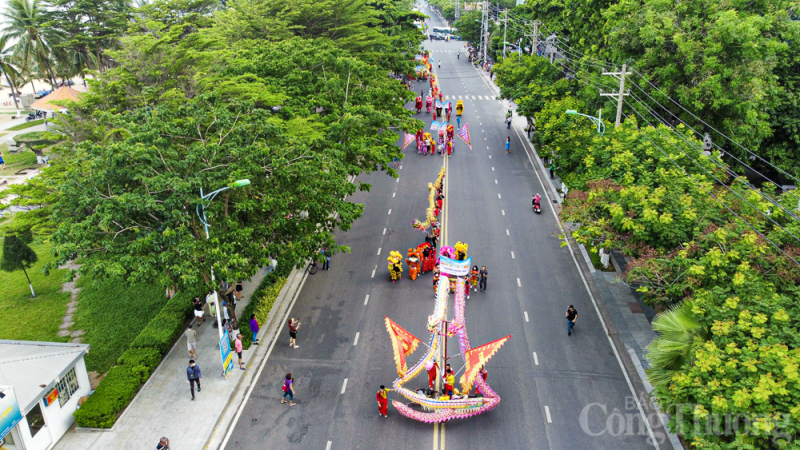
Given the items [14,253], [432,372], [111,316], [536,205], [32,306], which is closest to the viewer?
[432,372]

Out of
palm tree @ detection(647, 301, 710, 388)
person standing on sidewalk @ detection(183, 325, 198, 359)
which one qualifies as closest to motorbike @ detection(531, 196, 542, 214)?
palm tree @ detection(647, 301, 710, 388)

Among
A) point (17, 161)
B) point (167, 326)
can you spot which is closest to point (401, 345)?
point (167, 326)

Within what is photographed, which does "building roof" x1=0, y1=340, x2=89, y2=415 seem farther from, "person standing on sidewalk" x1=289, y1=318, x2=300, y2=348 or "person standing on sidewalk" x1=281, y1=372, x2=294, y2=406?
"person standing on sidewalk" x1=289, y1=318, x2=300, y2=348

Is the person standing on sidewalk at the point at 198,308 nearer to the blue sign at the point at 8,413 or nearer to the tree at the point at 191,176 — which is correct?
the tree at the point at 191,176

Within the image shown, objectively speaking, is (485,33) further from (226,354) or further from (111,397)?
(111,397)

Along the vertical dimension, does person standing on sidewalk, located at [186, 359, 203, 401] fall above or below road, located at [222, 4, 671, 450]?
above

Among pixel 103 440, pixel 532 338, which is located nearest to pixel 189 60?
pixel 103 440
